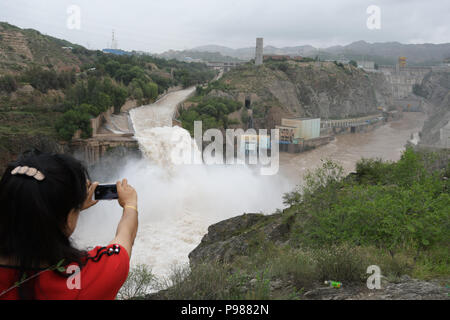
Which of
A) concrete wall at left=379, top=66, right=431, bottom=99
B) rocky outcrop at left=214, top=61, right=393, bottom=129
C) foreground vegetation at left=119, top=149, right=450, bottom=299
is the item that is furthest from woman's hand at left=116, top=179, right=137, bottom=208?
concrete wall at left=379, top=66, right=431, bottom=99

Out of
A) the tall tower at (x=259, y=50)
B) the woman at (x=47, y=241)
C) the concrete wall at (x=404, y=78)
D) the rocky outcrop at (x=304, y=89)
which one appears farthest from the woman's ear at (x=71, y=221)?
the concrete wall at (x=404, y=78)

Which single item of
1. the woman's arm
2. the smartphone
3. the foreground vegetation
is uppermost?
the smartphone

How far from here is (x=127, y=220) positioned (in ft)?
6.55

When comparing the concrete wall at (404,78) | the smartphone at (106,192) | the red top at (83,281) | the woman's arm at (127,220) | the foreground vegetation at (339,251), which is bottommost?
the foreground vegetation at (339,251)

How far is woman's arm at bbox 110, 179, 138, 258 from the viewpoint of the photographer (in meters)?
1.88

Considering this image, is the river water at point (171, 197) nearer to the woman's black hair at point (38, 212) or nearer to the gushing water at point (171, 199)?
the gushing water at point (171, 199)

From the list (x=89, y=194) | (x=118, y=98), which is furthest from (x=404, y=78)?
(x=89, y=194)

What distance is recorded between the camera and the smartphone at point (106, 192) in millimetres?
2078

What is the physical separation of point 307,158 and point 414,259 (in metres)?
37.3

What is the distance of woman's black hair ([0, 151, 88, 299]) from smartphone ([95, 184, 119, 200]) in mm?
363

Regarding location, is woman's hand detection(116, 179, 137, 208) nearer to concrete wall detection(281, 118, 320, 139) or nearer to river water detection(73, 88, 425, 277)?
river water detection(73, 88, 425, 277)

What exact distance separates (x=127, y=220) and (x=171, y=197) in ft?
62.3

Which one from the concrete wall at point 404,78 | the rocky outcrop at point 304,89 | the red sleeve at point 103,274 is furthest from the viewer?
the concrete wall at point 404,78

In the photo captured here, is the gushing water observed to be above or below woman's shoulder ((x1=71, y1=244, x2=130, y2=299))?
below
